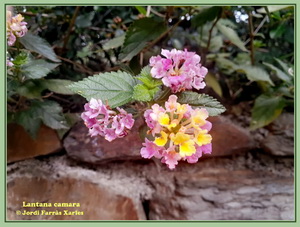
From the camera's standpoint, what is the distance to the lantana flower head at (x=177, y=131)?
290 mm

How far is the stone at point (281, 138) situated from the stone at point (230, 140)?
0.04m

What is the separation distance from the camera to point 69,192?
2.10 ft

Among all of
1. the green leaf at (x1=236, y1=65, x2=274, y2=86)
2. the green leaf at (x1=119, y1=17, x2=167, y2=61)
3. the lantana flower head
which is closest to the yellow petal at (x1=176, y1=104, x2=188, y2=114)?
the lantana flower head

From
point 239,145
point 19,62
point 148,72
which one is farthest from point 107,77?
point 239,145

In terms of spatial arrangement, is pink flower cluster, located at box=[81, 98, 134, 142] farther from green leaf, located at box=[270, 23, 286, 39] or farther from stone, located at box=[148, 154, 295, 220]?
green leaf, located at box=[270, 23, 286, 39]

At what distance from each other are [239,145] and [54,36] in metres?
0.45

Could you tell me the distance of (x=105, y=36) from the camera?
2.31 feet

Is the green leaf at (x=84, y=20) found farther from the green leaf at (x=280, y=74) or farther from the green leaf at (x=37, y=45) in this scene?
the green leaf at (x=280, y=74)

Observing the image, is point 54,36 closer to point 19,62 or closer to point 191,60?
point 19,62

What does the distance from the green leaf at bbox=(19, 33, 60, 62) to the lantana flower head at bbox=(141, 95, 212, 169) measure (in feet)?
0.89

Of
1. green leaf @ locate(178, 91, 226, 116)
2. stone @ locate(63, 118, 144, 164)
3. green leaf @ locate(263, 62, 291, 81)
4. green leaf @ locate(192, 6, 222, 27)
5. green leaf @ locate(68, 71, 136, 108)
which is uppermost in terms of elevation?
green leaf @ locate(192, 6, 222, 27)

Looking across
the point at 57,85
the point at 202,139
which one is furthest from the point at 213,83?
the point at 202,139

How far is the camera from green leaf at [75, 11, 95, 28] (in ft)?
2.23

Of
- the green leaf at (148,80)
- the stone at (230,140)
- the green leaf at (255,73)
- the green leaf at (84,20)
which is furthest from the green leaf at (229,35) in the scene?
the green leaf at (148,80)
